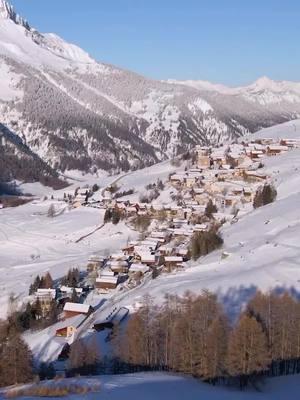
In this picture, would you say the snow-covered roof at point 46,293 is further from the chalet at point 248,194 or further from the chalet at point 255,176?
the chalet at point 255,176

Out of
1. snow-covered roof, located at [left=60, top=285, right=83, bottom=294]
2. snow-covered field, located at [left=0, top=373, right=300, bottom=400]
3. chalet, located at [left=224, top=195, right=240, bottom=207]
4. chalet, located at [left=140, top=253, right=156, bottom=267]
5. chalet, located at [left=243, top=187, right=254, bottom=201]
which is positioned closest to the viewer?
snow-covered field, located at [left=0, top=373, right=300, bottom=400]

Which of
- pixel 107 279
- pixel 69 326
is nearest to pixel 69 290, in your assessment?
pixel 107 279

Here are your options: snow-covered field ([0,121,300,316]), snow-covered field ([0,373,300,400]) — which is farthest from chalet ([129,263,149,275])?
snow-covered field ([0,373,300,400])

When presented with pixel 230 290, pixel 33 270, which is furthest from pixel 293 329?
pixel 33 270

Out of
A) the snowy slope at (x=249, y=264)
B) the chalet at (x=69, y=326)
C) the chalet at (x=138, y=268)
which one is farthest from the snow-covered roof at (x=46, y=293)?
the chalet at (x=138, y=268)

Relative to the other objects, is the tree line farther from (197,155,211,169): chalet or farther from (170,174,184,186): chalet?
(197,155,211,169): chalet

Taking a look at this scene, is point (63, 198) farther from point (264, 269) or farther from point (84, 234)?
point (264, 269)
